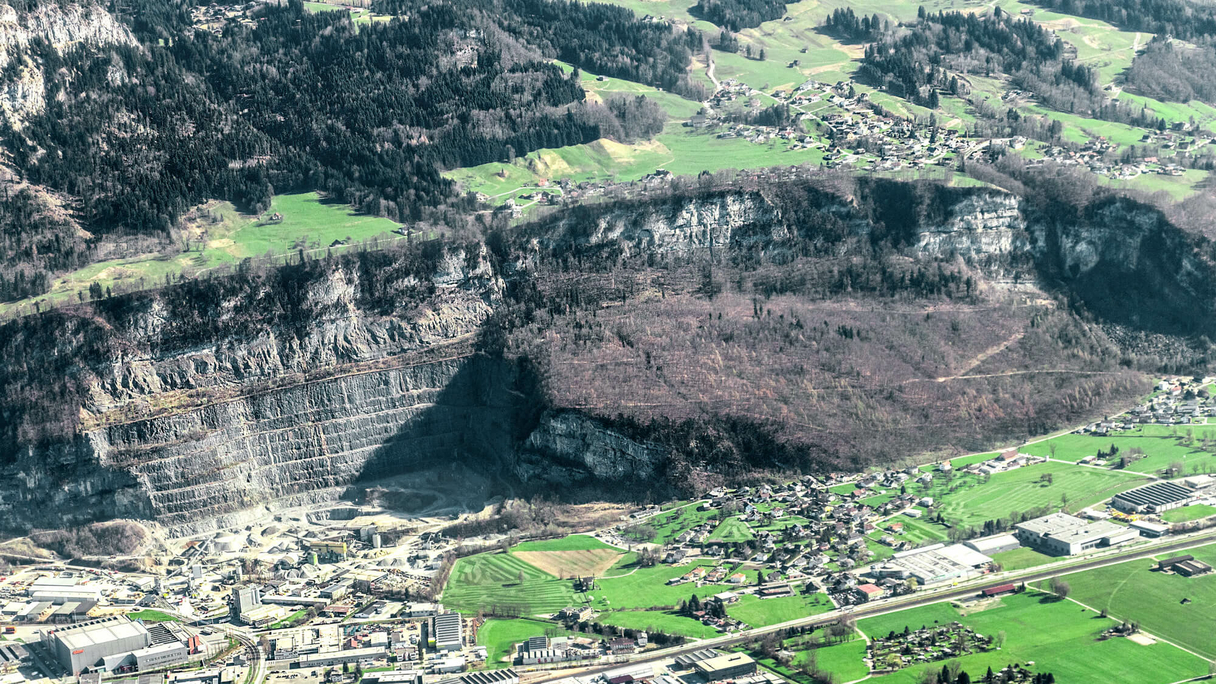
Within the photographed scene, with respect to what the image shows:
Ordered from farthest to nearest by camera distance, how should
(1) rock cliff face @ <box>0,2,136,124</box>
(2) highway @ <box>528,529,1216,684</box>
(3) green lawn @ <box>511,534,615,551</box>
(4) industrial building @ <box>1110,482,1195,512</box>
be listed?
1. (1) rock cliff face @ <box>0,2,136,124</box>
2. (3) green lawn @ <box>511,534,615,551</box>
3. (4) industrial building @ <box>1110,482,1195,512</box>
4. (2) highway @ <box>528,529,1216,684</box>

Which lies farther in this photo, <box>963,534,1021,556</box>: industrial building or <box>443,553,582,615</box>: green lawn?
<box>963,534,1021,556</box>: industrial building

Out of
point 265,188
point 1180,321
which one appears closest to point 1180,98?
point 1180,321

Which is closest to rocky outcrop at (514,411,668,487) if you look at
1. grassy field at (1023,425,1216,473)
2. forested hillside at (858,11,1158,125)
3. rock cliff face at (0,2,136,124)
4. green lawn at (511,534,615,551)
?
green lawn at (511,534,615,551)

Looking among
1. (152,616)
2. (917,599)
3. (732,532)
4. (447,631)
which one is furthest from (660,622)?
Answer: (152,616)

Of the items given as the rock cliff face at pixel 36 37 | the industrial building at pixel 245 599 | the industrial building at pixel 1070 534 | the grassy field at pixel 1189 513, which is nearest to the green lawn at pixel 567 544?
the industrial building at pixel 245 599

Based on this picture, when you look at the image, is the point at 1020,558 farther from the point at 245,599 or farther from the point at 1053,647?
the point at 245,599

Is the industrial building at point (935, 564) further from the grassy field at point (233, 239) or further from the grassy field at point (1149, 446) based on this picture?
the grassy field at point (233, 239)

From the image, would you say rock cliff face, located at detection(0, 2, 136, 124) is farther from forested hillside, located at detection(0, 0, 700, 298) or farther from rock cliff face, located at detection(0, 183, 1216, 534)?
rock cliff face, located at detection(0, 183, 1216, 534)
